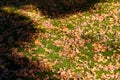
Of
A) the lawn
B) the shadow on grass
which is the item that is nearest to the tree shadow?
the lawn

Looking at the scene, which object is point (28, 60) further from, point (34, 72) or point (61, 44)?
point (61, 44)

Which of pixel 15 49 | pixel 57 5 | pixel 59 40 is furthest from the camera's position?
pixel 57 5

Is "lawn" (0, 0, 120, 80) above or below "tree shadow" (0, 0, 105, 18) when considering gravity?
below

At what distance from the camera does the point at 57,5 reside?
64.2 ft

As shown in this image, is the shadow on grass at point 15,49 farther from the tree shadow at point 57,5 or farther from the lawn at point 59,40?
the tree shadow at point 57,5

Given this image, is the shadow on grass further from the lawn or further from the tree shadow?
the tree shadow

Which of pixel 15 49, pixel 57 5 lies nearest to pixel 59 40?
pixel 15 49

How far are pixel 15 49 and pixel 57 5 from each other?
269 inches

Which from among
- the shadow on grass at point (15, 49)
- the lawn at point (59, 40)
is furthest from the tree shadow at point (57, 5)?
the shadow on grass at point (15, 49)

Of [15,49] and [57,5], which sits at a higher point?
[57,5]

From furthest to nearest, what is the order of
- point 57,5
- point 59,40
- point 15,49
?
1. point 57,5
2. point 59,40
3. point 15,49

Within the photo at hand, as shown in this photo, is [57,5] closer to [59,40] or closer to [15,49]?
[59,40]

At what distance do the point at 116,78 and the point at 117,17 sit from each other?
6796mm

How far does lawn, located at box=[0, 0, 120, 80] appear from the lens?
12.6 metres
